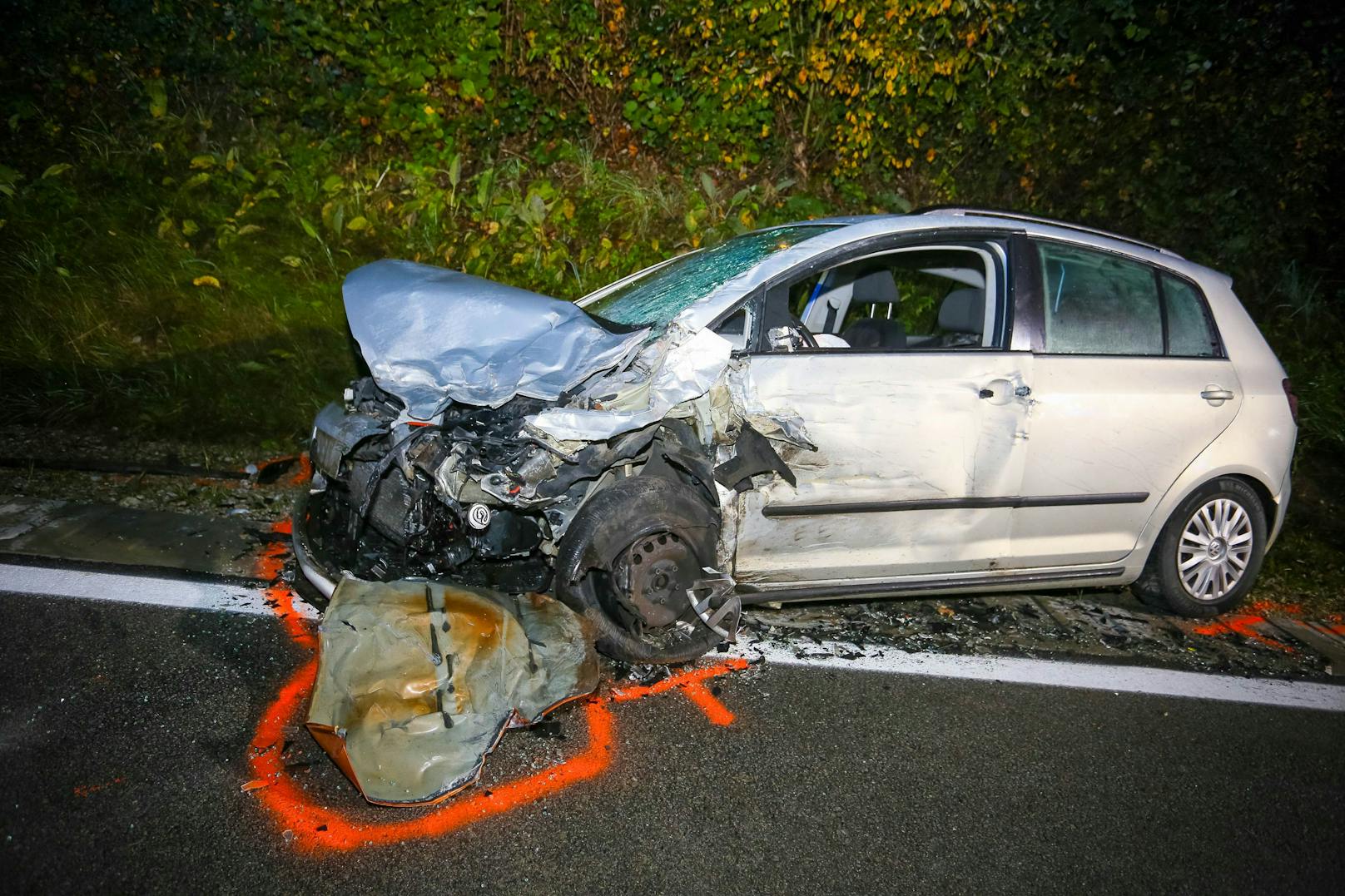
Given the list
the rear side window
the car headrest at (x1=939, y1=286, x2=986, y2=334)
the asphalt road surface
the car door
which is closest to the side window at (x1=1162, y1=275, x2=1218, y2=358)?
the rear side window

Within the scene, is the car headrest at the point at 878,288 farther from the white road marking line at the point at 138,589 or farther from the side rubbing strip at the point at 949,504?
the white road marking line at the point at 138,589

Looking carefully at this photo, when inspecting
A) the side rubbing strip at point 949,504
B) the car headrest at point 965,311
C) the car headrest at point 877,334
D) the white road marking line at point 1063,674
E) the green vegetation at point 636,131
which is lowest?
the white road marking line at point 1063,674

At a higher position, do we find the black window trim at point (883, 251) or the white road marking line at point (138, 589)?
the black window trim at point (883, 251)

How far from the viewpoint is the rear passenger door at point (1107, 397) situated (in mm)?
3973

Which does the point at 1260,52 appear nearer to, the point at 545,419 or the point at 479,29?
the point at 479,29

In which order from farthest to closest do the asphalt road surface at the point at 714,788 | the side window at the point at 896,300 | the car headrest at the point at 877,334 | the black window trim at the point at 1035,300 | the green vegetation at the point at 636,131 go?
the green vegetation at the point at 636,131 → the car headrest at the point at 877,334 → the side window at the point at 896,300 → the black window trim at the point at 1035,300 → the asphalt road surface at the point at 714,788

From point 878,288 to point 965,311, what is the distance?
0.44 m

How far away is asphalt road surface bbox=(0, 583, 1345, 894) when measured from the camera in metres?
2.62

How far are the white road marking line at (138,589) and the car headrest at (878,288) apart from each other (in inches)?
117

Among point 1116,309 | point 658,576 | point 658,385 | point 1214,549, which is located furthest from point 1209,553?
point 658,385

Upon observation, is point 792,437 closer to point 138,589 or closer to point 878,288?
point 878,288

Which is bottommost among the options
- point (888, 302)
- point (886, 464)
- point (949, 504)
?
point (949, 504)

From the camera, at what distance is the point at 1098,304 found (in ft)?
13.6

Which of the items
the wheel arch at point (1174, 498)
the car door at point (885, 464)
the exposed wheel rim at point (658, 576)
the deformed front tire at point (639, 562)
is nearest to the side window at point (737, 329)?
the car door at point (885, 464)
